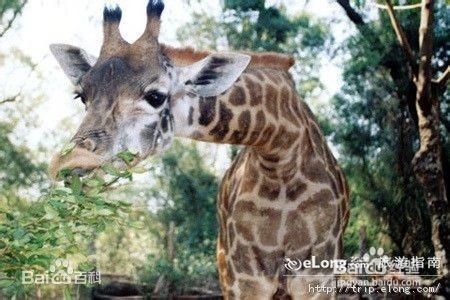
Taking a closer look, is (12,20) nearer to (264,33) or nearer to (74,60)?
(264,33)

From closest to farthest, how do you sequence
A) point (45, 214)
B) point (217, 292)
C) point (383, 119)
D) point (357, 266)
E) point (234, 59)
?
point (45, 214)
point (234, 59)
point (357, 266)
point (383, 119)
point (217, 292)

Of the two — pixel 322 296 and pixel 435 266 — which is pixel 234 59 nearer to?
pixel 322 296

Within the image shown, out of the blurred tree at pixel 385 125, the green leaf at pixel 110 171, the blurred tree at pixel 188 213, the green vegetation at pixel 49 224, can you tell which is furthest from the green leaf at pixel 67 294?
the blurred tree at pixel 188 213

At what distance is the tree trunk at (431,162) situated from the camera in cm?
375

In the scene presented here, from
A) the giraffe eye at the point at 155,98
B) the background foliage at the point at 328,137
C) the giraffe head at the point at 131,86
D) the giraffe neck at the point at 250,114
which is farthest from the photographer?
the background foliage at the point at 328,137

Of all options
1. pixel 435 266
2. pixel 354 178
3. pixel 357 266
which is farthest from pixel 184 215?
pixel 357 266

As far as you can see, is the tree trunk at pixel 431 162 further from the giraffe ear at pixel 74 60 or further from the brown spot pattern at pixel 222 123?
the giraffe ear at pixel 74 60

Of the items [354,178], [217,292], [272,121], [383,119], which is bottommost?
[217,292]

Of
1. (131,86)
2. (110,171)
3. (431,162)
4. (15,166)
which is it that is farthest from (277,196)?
(15,166)

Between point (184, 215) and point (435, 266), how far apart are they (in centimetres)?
218

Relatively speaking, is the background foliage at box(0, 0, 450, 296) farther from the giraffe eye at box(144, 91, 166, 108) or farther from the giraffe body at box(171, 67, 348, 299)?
the giraffe eye at box(144, 91, 166, 108)

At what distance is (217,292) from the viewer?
5.25 metres

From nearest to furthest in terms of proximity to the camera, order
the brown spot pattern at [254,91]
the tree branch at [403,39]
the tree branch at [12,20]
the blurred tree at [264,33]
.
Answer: the brown spot pattern at [254,91]
the tree branch at [403,39]
the tree branch at [12,20]
the blurred tree at [264,33]

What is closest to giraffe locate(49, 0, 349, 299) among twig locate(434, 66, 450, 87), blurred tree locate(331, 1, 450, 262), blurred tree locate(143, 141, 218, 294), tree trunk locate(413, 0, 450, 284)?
tree trunk locate(413, 0, 450, 284)
